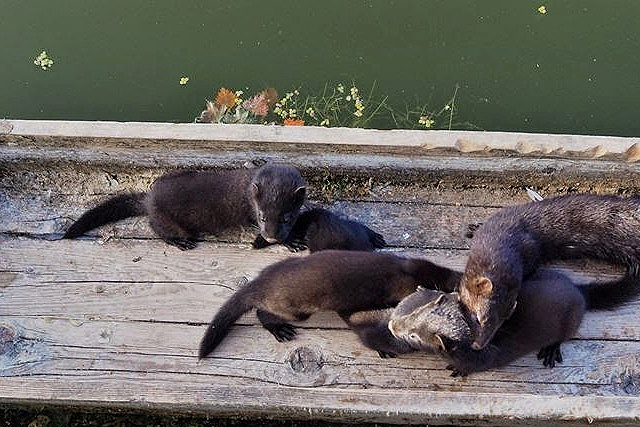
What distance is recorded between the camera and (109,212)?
4.34m

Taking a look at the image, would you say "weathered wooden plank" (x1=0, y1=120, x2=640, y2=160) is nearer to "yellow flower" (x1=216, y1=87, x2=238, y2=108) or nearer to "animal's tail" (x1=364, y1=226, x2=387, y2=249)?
"animal's tail" (x1=364, y1=226, x2=387, y2=249)

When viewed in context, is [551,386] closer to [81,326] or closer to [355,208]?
[355,208]

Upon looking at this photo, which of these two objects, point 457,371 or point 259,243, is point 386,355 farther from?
point 259,243

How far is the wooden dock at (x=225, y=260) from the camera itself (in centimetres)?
379

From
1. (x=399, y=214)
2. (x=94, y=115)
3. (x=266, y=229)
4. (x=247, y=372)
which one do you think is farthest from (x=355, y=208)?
(x=94, y=115)

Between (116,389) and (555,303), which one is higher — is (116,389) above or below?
below

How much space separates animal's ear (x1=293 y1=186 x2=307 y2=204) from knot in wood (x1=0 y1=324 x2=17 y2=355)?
1.86 metres

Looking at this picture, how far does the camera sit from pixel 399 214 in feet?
14.5

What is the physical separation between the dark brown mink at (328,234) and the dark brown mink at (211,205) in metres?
0.12

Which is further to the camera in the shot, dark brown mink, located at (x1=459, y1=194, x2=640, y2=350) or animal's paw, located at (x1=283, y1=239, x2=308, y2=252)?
animal's paw, located at (x1=283, y1=239, x2=308, y2=252)

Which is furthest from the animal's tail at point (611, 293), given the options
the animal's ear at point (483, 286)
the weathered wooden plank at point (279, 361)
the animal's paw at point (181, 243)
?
the animal's paw at point (181, 243)

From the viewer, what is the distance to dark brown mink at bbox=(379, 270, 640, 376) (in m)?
3.56

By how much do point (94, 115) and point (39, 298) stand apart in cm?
278

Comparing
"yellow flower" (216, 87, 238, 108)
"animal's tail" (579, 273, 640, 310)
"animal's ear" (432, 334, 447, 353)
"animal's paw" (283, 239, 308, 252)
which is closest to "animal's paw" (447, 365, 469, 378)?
"animal's ear" (432, 334, 447, 353)
